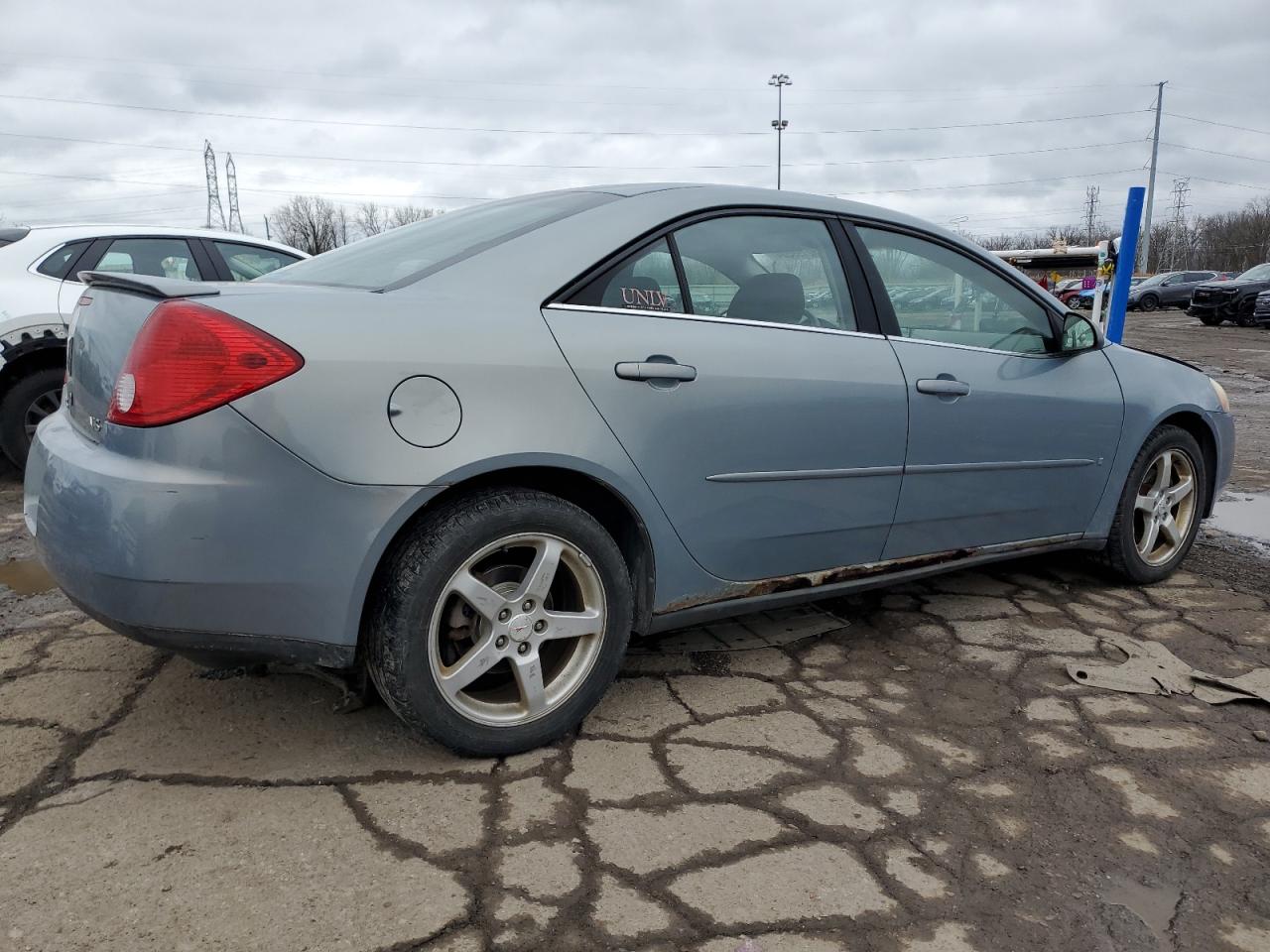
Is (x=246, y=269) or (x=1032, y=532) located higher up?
(x=246, y=269)

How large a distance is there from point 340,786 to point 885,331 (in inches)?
80.8

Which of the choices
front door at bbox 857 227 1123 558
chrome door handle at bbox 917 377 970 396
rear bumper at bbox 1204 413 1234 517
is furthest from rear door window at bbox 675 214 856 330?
rear bumper at bbox 1204 413 1234 517

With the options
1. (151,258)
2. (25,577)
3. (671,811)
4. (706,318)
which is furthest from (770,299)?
(151,258)

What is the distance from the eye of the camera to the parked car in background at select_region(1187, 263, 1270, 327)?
23391mm

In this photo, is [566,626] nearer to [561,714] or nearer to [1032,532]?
[561,714]

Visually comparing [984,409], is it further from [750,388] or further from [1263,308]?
[1263,308]

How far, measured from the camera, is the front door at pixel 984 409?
10.0 feet

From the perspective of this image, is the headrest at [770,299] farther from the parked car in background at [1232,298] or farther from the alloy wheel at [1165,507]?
the parked car in background at [1232,298]

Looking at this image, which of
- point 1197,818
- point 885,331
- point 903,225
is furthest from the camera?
point 903,225

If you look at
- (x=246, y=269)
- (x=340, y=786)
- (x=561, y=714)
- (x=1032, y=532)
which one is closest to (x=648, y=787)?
(x=561, y=714)

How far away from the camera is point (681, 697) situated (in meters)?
2.81

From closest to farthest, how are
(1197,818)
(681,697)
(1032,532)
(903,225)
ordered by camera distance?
(1197,818) → (681,697) → (903,225) → (1032,532)

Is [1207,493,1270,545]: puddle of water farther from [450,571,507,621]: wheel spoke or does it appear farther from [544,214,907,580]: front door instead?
[450,571,507,621]: wheel spoke

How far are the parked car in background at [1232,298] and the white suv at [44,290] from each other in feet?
81.6
